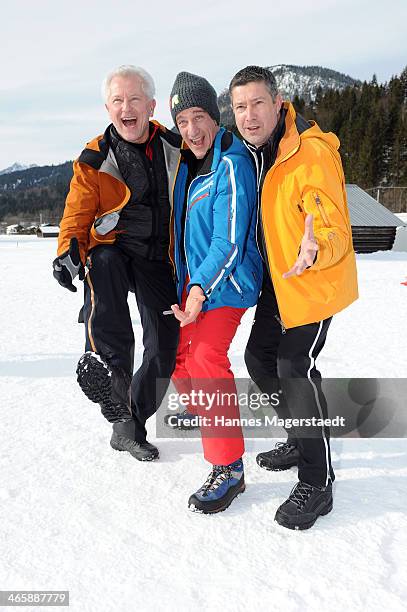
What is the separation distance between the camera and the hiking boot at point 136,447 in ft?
9.27

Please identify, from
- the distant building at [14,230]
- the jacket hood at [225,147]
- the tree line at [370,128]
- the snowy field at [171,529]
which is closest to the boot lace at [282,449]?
the snowy field at [171,529]

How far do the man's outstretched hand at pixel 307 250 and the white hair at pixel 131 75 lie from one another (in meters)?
1.25

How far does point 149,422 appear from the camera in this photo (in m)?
3.40

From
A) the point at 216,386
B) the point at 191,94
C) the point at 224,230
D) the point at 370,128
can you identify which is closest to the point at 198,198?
the point at 224,230

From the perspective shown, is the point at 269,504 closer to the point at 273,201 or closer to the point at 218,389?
the point at 218,389

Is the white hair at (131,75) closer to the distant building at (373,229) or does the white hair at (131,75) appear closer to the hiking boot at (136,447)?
the hiking boot at (136,447)

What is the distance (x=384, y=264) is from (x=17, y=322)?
1091 cm

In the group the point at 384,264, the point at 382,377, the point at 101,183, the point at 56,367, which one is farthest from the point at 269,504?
the point at 384,264

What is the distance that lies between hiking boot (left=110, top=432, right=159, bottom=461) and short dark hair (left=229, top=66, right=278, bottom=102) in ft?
6.52

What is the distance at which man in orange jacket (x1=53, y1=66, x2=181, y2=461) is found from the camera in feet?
8.54

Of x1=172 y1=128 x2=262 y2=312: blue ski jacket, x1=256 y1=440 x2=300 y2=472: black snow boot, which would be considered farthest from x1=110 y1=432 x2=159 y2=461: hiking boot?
x1=172 y1=128 x2=262 y2=312: blue ski jacket

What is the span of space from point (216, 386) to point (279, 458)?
2.40ft

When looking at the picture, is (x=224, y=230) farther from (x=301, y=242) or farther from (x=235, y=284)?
(x=301, y=242)

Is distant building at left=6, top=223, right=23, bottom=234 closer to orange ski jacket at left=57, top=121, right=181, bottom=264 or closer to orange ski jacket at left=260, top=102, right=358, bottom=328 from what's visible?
orange ski jacket at left=57, top=121, right=181, bottom=264
